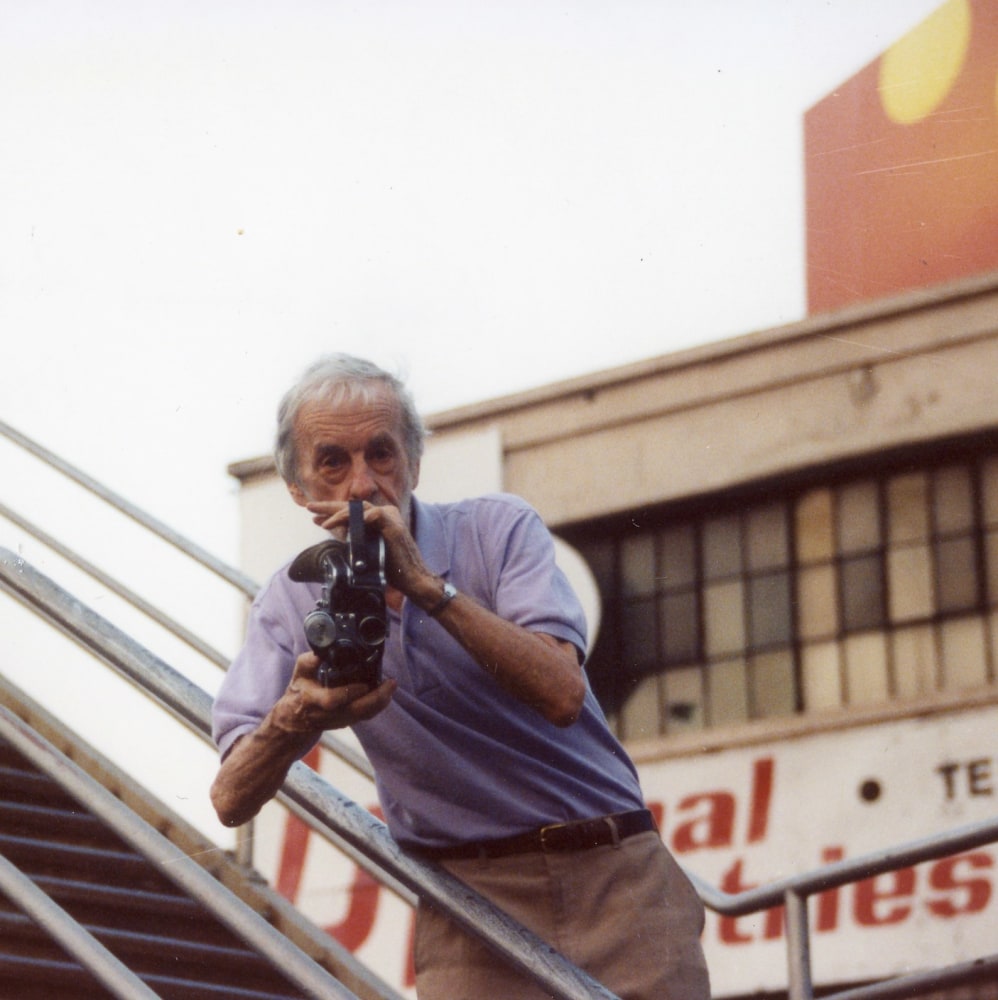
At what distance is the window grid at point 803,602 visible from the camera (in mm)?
10242

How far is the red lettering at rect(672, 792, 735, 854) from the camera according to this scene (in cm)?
1056

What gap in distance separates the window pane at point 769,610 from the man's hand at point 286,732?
8.75m

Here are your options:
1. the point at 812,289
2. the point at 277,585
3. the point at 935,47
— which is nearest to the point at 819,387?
the point at 812,289

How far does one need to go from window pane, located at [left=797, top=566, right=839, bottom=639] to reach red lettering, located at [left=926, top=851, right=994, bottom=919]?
1.85 metres

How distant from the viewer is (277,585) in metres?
2.46

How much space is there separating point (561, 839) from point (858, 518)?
8663mm

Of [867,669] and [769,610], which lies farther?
[769,610]

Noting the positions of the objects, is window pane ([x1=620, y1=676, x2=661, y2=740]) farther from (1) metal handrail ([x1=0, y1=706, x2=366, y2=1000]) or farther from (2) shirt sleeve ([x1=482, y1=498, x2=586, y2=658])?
(2) shirt sleeve ([x1=482, y1=498, x2=586, y2=658])

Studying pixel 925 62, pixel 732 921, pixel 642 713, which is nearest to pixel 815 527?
pixel 642 713

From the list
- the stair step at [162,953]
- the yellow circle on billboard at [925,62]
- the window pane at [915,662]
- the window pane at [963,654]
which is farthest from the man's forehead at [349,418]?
the window pane at [915,662]

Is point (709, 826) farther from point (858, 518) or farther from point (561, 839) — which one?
point (561, 839)

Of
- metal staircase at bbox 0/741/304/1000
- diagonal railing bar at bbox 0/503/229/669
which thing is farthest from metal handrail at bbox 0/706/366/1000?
diagonal railing bar at bbox 0/503/229/669

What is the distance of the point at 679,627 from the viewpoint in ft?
36.6

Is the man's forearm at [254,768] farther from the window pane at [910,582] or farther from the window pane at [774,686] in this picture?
the window pane at [774,686]
